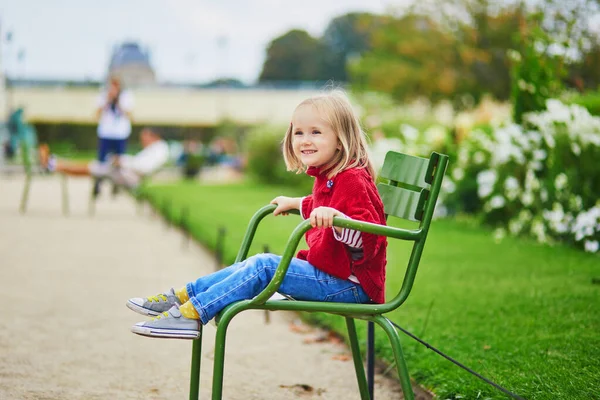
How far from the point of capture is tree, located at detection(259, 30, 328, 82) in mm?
80562

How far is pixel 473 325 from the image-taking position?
4.63m

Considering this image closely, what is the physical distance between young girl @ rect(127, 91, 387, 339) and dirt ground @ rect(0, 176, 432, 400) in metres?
0.99

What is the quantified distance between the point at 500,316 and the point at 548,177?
372 cm

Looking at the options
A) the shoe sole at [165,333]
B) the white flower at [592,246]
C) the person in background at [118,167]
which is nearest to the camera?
the shoe sole at [165,333]

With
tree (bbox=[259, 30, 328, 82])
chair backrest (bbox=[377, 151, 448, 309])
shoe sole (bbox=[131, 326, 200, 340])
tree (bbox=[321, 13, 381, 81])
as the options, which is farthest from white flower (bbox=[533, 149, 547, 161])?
tree (bbox=[321, 13, 381, 81])

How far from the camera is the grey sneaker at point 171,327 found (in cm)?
278

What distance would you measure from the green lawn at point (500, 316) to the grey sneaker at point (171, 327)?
51.0 inches

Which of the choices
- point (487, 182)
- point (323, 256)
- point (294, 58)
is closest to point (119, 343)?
point (323, 256)

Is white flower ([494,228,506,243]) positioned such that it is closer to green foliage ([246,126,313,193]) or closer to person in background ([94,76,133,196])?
person in background ([94,76,133,196])

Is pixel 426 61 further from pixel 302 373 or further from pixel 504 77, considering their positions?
pixel 302 373

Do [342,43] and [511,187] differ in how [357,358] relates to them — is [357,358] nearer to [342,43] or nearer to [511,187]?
[511,187]

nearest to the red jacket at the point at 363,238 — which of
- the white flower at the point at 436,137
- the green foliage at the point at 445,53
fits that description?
the white flower at the point at 436,137

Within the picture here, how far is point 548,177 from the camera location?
816 cm

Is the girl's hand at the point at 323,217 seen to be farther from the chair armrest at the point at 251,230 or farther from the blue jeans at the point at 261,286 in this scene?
the chair armrest at the point at 251,230
